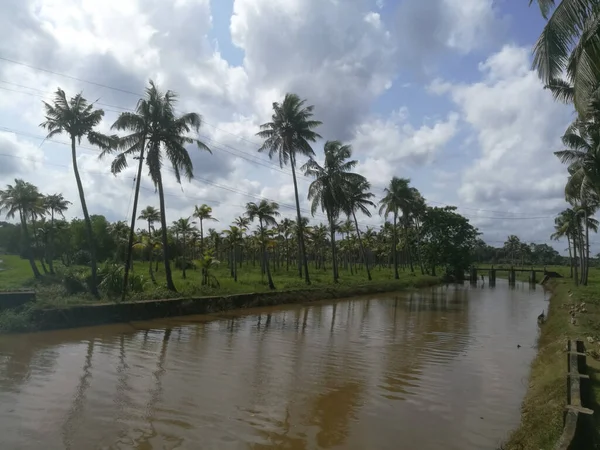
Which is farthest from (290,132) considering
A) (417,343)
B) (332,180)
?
(417,343)

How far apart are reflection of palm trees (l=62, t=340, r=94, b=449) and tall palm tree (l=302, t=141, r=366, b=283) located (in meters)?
29.3

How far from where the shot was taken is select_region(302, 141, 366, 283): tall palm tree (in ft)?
131

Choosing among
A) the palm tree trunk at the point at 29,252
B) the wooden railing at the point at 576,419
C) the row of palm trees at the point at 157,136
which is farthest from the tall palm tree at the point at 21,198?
the wooden railing at the point at 576,419

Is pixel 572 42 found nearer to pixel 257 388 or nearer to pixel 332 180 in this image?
pixel 257 388

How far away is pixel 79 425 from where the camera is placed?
7.37 meters

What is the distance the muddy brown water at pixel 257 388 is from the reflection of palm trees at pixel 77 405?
0.03m

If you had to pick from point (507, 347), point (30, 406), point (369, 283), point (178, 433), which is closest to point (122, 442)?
point (178, 433)

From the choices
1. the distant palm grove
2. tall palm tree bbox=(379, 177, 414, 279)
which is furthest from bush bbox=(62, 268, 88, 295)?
tall palm tree bbox=(379, 177, 414, 279)

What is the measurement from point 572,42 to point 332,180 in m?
30.7

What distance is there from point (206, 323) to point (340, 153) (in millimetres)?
24267

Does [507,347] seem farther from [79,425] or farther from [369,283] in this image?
[369,283]

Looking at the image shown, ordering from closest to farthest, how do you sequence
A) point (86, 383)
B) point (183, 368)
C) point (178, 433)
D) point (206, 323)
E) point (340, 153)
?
point (178, 433) < point (86, 383) < point (183, 368) < point (206, 323) < point (340, 153)

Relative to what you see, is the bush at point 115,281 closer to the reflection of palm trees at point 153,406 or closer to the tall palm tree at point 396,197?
the reflection of palm trees at point 153,406

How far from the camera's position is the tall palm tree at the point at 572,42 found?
9.51 m
